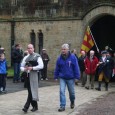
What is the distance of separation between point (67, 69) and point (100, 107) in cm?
179

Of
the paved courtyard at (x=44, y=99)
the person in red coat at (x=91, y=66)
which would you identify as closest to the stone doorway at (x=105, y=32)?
the paved courtyard at (x=44, y=99)

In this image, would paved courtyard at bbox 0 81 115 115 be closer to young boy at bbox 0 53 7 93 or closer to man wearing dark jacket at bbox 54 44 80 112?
young boy at bbox 0 53 7 93

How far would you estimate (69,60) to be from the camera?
1345 cm

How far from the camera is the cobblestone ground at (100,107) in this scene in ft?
43.2

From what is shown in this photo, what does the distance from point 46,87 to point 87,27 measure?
493 cm

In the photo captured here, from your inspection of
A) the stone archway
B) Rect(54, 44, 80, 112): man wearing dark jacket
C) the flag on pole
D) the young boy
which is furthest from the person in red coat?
Rect(54, 44, 80, 112): man wearing dark jacket

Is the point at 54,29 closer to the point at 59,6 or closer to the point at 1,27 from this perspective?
the point at 59,6

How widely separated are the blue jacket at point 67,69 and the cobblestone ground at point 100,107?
1042mm

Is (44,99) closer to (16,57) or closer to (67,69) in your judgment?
(67,69)

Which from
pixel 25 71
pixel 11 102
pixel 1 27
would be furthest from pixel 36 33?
pixel 25 71

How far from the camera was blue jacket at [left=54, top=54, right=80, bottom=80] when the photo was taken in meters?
13.4

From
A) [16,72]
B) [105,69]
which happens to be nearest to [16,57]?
[16,72]

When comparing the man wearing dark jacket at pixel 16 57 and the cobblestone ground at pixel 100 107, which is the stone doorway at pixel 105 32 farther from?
the cobblestone ground at pixel 100 107

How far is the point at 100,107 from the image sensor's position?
46.8 feet
